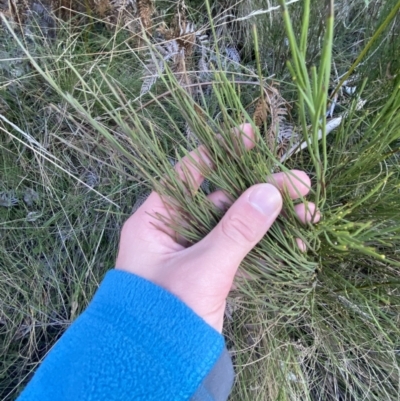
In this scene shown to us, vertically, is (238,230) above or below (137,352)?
above

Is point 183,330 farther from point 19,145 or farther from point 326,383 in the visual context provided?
point 19,145

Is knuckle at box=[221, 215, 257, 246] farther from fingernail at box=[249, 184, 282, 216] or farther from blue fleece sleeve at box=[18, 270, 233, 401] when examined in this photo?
blue fleece sleeve at box=[18, 270, 233, 401]

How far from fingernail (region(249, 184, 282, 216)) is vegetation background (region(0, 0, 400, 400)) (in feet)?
0.21

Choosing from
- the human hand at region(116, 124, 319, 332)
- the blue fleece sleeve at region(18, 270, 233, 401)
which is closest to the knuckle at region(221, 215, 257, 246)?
the human hand at region(116, 124, 319, 332)

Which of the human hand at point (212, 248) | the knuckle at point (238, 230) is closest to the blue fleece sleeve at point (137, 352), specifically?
the human hand at point (212, 248)

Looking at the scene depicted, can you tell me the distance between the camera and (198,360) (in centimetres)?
59

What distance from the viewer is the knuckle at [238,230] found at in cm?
58

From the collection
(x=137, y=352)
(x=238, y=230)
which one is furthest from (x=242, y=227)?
(x=137, y=352)

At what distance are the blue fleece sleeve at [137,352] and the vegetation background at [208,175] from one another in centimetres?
13

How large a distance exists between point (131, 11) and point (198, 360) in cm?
82

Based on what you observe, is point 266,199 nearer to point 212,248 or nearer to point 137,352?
point 212,248

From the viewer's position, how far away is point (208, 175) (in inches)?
24.6

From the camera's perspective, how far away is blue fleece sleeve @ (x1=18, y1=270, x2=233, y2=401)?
585 mm

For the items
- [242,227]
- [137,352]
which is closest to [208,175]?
[242,227]
